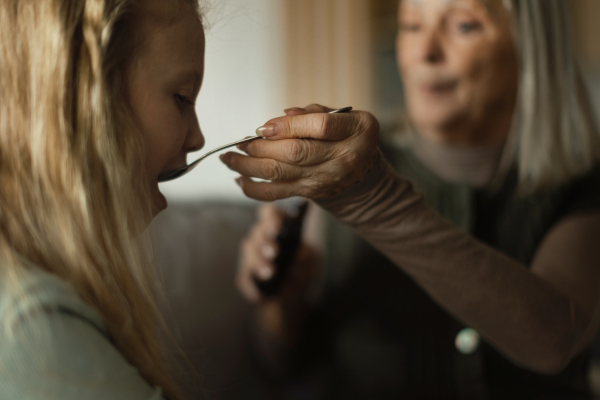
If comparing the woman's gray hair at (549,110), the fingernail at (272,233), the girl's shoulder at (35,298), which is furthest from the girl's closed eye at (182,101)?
the woman's gray hair at (549,110)

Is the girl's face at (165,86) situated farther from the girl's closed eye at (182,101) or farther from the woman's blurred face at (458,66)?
the woman's blurred face at (458,66)

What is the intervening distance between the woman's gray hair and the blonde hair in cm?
64

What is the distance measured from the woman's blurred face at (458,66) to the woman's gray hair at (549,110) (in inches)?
0.9

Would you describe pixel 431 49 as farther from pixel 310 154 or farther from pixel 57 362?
pixel 57 362

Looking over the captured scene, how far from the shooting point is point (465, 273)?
0.43m

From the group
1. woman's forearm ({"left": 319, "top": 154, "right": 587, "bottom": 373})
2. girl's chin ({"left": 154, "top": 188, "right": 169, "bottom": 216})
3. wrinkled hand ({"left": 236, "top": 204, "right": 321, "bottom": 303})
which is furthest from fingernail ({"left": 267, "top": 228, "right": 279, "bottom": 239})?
girl's chin ({"left": 154, "top": 188, "right": 169, "bottom": 216})

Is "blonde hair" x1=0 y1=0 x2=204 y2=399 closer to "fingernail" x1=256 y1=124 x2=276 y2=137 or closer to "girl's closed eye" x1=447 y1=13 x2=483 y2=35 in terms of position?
"fingernail" x1=256 y1=124 x2=276 y2=137

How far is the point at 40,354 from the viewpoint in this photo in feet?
0.74

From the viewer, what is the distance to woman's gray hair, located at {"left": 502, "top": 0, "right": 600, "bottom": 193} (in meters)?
0.70

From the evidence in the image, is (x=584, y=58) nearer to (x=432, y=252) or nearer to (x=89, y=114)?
(x=432, y=252)

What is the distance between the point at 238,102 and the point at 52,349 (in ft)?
0.76

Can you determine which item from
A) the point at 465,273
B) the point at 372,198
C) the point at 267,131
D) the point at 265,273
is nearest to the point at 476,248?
the point at 465,273

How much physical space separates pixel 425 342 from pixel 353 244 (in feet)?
0.66

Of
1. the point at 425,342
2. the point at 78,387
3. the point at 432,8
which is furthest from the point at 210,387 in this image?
the point at 432,8
